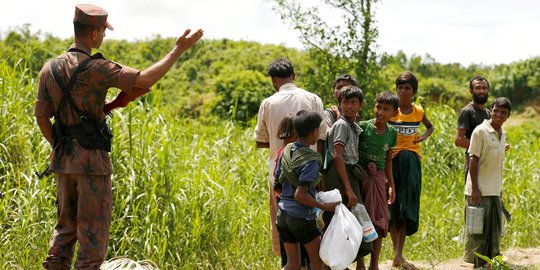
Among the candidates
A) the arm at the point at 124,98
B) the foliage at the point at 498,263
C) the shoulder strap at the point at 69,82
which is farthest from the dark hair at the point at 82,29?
the foliage at the point at 498,263

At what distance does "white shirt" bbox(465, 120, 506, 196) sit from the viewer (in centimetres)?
675

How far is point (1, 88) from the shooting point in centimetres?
774

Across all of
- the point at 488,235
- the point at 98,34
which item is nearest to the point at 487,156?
the point at 488,235

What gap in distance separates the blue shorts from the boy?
6.21 ft

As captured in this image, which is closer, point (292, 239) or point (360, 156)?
point (292, 239)

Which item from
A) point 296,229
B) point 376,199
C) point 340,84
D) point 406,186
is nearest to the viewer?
point 296,229

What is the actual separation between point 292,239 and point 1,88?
3.70 meters

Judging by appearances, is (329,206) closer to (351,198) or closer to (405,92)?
(351,198)

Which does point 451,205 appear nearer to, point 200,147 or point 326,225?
point 200,147

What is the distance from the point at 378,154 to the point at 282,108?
2.69 feet

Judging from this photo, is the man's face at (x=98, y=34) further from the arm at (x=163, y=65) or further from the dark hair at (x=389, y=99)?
the dark hair at (x=389, y=99)

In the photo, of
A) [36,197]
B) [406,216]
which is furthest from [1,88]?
[406,216]

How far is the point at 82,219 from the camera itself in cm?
483

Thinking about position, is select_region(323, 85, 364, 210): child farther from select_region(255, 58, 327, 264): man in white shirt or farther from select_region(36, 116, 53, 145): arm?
select_region(36, 116, 53, 145): arm
